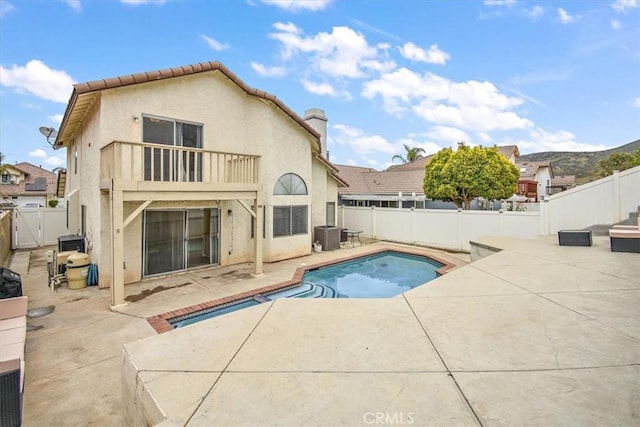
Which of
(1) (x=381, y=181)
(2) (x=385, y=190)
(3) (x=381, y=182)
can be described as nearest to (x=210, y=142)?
(2) (x=385, y=190)

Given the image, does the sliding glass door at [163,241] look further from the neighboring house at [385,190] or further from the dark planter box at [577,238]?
the neighboring house at [385,190]

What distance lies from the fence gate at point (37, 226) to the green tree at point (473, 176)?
1916cm

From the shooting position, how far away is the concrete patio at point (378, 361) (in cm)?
240

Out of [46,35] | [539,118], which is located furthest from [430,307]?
[539,118]

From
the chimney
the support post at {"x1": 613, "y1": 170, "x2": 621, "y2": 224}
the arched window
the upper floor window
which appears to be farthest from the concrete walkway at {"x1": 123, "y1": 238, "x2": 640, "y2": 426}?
the chimney

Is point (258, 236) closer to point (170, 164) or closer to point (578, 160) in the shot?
point (170, 164)

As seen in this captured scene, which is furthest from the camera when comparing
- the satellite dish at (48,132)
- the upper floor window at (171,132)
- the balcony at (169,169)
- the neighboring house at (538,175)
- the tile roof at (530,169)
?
the tile roof at (530,169)

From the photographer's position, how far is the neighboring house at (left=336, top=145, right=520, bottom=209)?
66.9 ft

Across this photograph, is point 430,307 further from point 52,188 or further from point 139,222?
point 52,188

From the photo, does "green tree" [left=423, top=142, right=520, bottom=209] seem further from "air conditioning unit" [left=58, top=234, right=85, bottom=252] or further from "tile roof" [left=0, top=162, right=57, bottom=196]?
"tile roof" [left=0, top=162, right=57, bottom=196]

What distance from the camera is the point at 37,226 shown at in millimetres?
14664

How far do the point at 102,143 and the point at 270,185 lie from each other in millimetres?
5413

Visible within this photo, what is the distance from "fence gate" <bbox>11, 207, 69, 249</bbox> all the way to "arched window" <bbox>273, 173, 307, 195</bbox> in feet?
35.4

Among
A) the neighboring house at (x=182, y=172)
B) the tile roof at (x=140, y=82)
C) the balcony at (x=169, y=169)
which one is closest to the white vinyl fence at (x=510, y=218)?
the neighboring house at (x=182, y=172)
